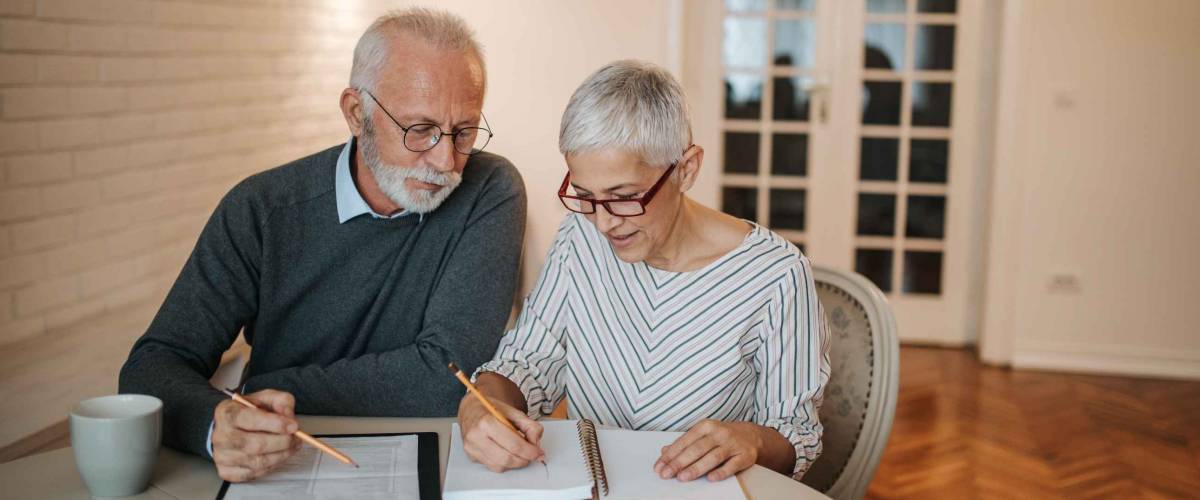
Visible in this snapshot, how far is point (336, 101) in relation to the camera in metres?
4.41

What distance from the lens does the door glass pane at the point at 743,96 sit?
5.30 meters

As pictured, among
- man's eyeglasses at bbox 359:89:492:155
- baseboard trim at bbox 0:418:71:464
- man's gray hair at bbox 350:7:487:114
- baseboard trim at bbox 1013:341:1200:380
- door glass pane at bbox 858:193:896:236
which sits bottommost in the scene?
baseboard trim at bbox 1013:341:1200:380

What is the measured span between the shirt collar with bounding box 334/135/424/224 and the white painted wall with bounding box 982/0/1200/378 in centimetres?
364

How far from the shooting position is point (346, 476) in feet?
4.67

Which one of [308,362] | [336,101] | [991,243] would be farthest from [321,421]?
[991,243]

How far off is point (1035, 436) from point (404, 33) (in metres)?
3.09

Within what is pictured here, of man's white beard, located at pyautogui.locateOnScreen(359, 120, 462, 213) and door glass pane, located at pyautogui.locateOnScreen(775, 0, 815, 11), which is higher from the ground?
door glass pane, located at pyautogui.locateOnScreen(775, 0, 815, 11)

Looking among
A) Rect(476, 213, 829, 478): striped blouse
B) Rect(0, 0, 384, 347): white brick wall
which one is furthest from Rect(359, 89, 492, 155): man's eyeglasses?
Rect(0, 0, 384, 347): white brick wall

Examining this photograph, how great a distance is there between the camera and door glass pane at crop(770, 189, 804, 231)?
212 inches

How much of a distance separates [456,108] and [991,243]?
3681 millimetres

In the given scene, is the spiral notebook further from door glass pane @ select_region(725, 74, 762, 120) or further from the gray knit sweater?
door glass pane @ select_region(725, 74, 762, 120)

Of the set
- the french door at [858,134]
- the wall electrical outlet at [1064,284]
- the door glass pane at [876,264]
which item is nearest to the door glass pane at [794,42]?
the french door at [858,134]

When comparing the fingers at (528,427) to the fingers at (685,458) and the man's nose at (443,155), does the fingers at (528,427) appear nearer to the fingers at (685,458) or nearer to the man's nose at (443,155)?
the fingers at (685,458)

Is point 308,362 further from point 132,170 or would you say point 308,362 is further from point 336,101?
point 336,101
